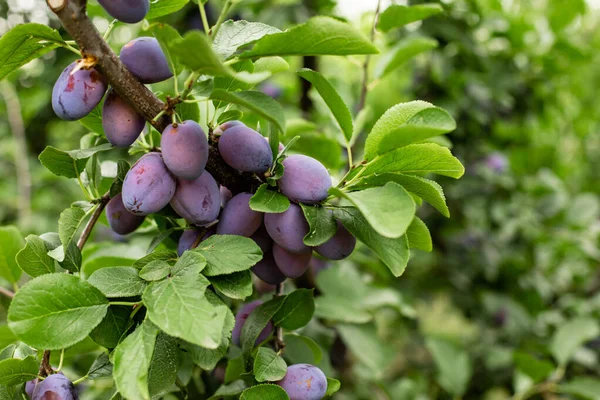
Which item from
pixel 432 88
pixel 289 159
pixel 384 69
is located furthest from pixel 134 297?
pixel 432 88

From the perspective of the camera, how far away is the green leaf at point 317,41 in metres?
0.47

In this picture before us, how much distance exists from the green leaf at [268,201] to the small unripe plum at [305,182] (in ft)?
0.04

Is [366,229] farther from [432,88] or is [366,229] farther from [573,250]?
[573,250]

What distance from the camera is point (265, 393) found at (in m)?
0.54

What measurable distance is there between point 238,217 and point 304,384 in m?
0.20

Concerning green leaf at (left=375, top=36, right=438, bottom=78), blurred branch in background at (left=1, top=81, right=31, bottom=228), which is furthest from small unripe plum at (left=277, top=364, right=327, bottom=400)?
blurred branch in background at (left=1, top=81, right=31, bottom=228)

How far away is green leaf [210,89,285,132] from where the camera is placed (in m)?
→ 0.47

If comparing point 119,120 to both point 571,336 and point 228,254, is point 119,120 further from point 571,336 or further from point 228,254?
point 571,336

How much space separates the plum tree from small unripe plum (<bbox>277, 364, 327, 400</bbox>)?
42cm

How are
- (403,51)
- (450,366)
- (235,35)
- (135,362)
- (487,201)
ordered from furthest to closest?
(487,201), (450,366), (403,51), (235,35), (135,362)

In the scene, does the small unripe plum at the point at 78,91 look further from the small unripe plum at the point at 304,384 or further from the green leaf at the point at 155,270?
the small unripe plum at the point at 304,384

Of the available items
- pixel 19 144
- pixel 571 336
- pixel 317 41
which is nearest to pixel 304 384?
pixel 317 41

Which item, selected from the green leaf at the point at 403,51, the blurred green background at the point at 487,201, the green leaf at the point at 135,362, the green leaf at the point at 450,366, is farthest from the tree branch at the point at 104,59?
the green leaf at the point at 450,366

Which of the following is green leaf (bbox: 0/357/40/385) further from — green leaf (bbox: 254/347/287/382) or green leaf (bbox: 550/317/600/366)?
green leaf (bbox: 550/317/600/366)
